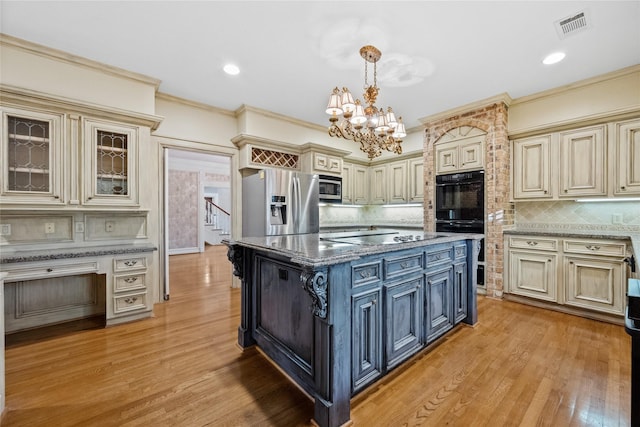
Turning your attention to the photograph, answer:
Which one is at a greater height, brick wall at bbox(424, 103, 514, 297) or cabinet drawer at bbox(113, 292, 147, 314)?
brick wall at bbox(424, 103, 514, 297)

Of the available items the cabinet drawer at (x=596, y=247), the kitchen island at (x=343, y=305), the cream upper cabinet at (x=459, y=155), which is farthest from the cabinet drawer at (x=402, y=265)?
the cream upper cabinet at (x=459, y=155)

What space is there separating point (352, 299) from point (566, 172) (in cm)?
347

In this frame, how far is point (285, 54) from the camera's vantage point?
2762mm

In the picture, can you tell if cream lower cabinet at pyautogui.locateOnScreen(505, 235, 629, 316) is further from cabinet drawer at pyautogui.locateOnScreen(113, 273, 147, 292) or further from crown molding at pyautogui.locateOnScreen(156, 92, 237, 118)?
cabinet drawer at pyautogui.locateOnScreen(113, 273, 147, 292)

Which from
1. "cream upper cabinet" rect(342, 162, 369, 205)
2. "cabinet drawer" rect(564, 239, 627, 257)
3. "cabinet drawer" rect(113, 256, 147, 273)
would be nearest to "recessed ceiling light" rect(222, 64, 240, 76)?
"cabinet drawer" rect(113, 256, 147, 273)

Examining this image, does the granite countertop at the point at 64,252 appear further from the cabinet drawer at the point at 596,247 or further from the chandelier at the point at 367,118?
the cabinet drawer at the point at 596,247

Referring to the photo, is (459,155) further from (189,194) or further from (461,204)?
(189,194)

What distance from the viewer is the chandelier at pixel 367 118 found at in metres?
2.31

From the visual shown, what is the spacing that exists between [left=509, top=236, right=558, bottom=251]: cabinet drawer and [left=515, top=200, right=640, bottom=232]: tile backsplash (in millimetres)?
471

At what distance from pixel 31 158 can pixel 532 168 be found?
5733 mm

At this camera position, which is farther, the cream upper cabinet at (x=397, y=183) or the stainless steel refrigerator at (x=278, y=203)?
the cream upper cabinet at (x=397, y=183)

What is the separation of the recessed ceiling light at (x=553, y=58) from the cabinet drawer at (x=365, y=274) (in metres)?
2.99

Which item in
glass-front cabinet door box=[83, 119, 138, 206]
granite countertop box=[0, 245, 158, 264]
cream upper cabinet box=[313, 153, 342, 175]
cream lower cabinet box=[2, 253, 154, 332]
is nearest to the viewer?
granite countertop box=[0, 245, 158, 264]

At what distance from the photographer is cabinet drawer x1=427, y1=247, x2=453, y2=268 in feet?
7.37
